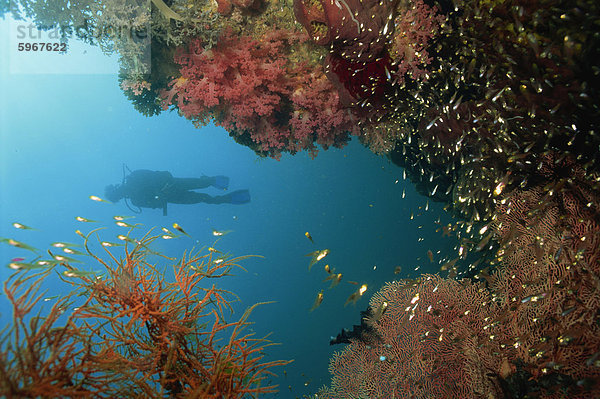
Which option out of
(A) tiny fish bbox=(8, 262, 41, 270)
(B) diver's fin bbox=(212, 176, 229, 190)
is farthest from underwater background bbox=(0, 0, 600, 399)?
(B) diver's fin bbox=(212, 176, 229, 190)

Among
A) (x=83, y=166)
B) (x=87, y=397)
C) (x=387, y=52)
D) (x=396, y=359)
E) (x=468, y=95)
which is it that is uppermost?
(x=83, y=166)

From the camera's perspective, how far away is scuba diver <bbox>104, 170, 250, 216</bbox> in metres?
16.4

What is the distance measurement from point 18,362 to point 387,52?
19.3 ft

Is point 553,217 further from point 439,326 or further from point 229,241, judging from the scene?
point 229,241

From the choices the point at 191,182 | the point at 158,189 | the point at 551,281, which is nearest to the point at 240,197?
the point at 191,182

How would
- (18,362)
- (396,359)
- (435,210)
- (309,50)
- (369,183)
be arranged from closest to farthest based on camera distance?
(18,362)
(396,359)
(309,50)
(435,210)
(369,183)

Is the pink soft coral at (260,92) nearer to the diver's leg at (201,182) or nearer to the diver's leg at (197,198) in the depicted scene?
the diver's leg at (201,182)

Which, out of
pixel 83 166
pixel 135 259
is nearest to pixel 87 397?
pixel 135 259

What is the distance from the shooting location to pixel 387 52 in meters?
4.90

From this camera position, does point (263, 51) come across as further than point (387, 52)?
Yes

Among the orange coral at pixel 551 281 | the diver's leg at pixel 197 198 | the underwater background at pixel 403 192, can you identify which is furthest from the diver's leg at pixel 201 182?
the orange coral at pixel 551 281

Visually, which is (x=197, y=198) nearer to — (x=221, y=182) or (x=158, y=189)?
(x=221, y=182)

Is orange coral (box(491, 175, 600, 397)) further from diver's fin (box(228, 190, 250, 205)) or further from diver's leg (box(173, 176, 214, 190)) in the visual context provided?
diver's leg (box(173, 176, 214, 190))

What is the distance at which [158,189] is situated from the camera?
17.1 metres
